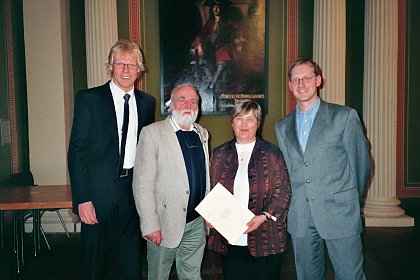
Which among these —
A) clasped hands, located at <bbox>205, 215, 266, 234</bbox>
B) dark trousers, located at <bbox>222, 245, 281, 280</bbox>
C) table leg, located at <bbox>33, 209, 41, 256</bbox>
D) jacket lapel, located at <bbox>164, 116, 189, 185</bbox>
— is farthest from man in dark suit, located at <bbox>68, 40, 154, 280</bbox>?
table leg, located at <bbox>33, 209, 41, 256</bbox>

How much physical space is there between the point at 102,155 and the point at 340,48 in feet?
13.6

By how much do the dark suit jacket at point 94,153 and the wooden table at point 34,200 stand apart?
1208mm

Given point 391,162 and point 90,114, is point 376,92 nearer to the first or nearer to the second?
point 391,162

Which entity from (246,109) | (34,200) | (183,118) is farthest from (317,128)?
(34,200)

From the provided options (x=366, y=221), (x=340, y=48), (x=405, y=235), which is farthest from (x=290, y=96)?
(x=405, y=235)

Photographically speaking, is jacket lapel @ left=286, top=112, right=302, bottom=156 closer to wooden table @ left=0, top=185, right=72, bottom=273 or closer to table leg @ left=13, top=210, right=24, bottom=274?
wooden table @ left=0, top=185, right=72, bottom=273

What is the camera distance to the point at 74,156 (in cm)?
219

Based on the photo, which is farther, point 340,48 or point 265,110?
point 265,110

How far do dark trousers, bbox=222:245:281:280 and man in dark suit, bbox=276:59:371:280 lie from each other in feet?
0.86

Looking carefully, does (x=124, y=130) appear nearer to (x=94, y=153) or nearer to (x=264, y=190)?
(x=94, y=153)

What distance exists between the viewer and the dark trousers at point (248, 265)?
6.82 feet

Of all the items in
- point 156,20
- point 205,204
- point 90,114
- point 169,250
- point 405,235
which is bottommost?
point 405,235

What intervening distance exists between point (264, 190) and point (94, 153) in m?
1.05

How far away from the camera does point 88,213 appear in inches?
86.0
